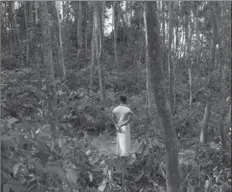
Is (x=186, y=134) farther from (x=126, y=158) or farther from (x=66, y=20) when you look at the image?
(x=66, y=20)

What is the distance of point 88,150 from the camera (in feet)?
18.2

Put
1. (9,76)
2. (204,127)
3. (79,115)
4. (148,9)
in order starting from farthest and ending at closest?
(9,76)
(79,115)
(204,127)
(148,9)

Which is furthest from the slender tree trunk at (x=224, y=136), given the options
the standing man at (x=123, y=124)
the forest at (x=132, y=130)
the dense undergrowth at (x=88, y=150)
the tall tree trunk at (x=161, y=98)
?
the standing man at (x=123, y=124)

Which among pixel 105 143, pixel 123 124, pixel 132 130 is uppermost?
pixel 123 124

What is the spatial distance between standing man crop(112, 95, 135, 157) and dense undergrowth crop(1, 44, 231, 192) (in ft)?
0.75

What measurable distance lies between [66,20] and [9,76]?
1120 cm

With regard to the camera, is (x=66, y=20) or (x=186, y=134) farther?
(x=66, y=20)

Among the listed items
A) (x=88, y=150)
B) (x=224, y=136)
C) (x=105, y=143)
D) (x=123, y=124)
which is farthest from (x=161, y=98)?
(x=105, y=143)

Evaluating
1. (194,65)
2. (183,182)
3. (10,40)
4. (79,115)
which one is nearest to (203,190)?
(183,182)

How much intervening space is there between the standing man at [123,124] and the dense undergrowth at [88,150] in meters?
0.23

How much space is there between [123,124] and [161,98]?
1958 mm

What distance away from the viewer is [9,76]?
11531mm

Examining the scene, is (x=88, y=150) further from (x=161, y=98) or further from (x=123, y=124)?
(x=161, y=98)

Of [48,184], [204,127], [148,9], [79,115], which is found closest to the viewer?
[48,184]
